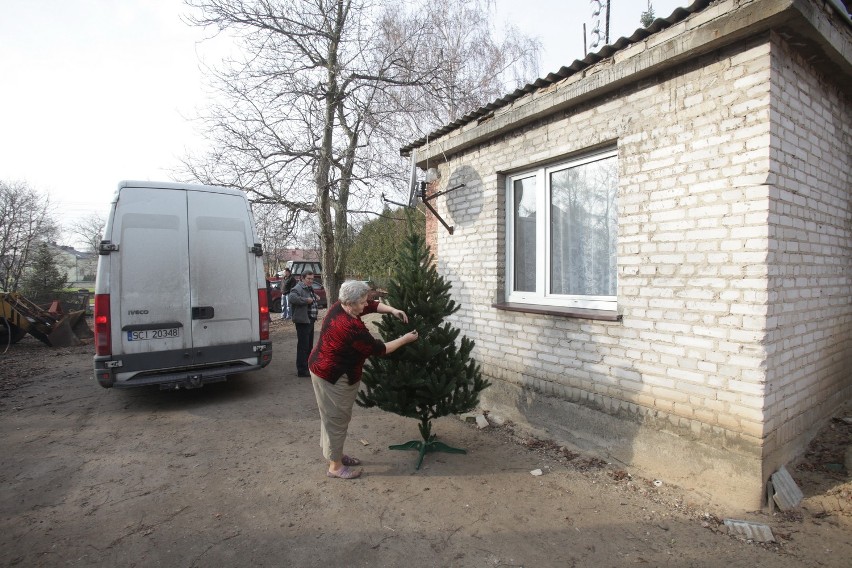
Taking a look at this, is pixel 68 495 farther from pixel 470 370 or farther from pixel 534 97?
pixel 534 97

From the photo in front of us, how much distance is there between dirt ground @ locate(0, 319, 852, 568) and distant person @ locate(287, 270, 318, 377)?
2.43m

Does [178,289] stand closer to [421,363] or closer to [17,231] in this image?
[421,363]

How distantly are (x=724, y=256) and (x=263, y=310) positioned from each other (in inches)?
214

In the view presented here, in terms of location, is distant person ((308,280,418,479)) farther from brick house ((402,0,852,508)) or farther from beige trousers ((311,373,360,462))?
brick house ((402,0,852,508))

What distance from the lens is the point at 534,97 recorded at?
473cm

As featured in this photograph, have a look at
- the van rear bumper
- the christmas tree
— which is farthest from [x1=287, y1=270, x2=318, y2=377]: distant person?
the christmas tree

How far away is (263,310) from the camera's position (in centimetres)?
629

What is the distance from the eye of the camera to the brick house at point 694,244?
3.10 meters

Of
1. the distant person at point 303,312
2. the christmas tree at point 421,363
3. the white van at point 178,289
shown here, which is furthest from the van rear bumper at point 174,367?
the christmas tree at point 421,363

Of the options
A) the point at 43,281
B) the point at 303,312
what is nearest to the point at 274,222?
the point at 303,312

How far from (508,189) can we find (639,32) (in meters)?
2.05

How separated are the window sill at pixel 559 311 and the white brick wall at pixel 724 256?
8 cm

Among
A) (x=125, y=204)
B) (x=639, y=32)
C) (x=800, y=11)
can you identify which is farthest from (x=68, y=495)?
(x=800, y=11)

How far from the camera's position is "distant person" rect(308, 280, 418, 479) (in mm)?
3607
